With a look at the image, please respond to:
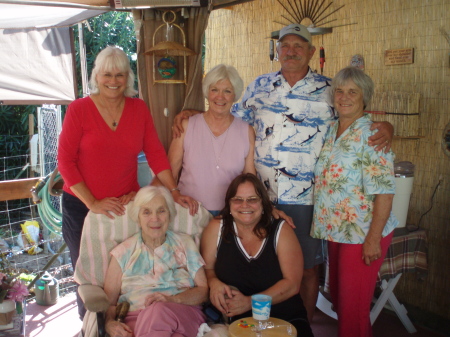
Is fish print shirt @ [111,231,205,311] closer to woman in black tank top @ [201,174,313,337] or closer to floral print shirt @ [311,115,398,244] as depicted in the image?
woman in black tank top @ [201,174,313,337]

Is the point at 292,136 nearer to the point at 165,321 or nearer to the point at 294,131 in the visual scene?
the point at 294,131

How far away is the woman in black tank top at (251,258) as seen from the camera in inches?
94.7

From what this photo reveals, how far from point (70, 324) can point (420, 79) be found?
328cm

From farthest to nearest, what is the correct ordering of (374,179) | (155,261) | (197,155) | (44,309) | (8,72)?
(8,72) → (44,309) → (197,155) → (155,261) → (374,179)

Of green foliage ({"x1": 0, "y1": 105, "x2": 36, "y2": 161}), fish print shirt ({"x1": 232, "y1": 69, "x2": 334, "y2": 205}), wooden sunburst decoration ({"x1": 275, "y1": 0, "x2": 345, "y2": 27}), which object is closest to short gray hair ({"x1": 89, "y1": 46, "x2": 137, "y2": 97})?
fish print shirt ({"x1": 232, "y1": 69, "x2": 334, "y2": 205})

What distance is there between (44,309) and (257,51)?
339 cm

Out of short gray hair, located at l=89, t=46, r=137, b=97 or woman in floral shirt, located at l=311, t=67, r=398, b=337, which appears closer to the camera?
woman in floral shirt, located at l=311, t=67, r=398, b=337

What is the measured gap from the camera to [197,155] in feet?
8.85

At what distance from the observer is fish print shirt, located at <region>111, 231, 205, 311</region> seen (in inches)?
96.7

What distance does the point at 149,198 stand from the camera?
2498 millimetres

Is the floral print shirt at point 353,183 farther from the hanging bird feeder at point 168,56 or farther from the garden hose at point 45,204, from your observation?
the garden hose at point 45,204

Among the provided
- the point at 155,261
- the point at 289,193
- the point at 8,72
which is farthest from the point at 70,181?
the point at 8,72

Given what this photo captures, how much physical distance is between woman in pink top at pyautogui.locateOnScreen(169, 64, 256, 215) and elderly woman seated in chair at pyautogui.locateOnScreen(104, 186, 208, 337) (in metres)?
0.23

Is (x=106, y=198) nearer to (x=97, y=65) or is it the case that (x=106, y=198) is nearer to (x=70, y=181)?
(x=70, y=181)
